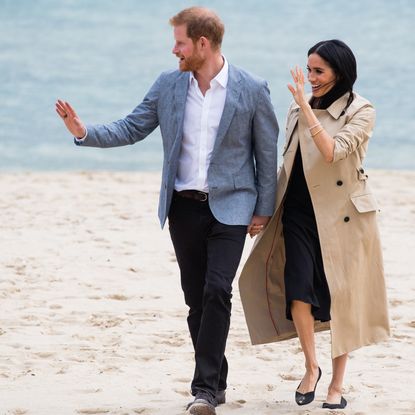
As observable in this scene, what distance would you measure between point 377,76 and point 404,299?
17.3 meters

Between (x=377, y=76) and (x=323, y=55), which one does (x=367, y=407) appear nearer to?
(x=323, y=55)

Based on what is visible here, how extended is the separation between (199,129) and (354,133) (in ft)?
2.22

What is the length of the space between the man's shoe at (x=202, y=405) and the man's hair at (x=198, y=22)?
1.53 meters

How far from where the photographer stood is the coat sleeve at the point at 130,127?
18.0 ft

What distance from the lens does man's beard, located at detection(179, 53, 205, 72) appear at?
17.5ft

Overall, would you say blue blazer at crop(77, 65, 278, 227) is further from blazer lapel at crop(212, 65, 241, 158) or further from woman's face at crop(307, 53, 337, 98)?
woman's face at crop(307, 53, 337, 98)

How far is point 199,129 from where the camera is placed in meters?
5.41

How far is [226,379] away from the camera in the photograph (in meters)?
5.84

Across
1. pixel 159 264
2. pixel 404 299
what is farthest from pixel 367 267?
pixel 159 264

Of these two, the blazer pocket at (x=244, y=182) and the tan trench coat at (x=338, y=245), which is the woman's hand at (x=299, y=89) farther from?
the blazer pocket at (x=244, y=182)

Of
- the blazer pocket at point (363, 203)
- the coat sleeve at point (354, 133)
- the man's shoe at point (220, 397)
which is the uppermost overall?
the coat sleeve at point (354, 133)

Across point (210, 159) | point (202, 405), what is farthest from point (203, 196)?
point (202, 405)

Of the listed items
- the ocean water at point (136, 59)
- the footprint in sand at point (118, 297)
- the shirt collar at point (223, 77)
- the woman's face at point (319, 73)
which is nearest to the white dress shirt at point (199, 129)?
the shirt collar at point (223, 77)

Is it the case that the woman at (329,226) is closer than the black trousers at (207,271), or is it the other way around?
the black trousers at (207,271)
